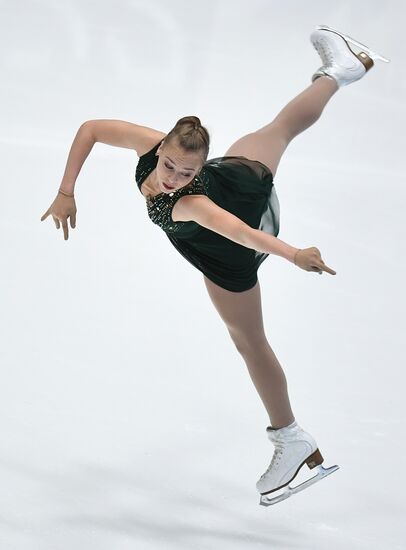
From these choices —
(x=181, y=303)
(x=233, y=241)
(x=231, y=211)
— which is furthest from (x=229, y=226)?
(x=181, y=303)

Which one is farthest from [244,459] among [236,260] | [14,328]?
[14,328]

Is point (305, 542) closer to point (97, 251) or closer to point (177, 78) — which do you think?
point (97, 251)

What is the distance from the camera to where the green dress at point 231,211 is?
2.71m

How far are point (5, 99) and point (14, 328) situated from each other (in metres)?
2.45

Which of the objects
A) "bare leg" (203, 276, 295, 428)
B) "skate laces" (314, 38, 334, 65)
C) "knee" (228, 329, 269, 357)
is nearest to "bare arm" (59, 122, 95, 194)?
"bare leg" (203, 276, 295, 428)

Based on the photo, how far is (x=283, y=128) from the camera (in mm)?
3174

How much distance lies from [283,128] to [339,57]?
0.63m

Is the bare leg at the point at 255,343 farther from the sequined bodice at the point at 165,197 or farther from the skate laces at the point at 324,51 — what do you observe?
the skate laces at the point at 324,51

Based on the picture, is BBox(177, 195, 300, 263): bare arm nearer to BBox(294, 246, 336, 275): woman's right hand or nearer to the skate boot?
BBox(294, 246, 336, 275): woman's right hand

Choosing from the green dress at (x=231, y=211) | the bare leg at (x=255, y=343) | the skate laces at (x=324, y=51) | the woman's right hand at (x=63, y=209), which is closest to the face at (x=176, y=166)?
the green dress at (x=231, y=211)

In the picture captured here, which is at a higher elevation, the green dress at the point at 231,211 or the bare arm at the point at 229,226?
the green dress at the point at 231,211

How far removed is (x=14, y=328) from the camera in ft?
12.0

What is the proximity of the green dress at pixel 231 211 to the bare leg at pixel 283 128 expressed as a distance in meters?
0.14

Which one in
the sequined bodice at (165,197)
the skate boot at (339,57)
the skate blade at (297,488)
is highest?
the skate boot at (339,57)
